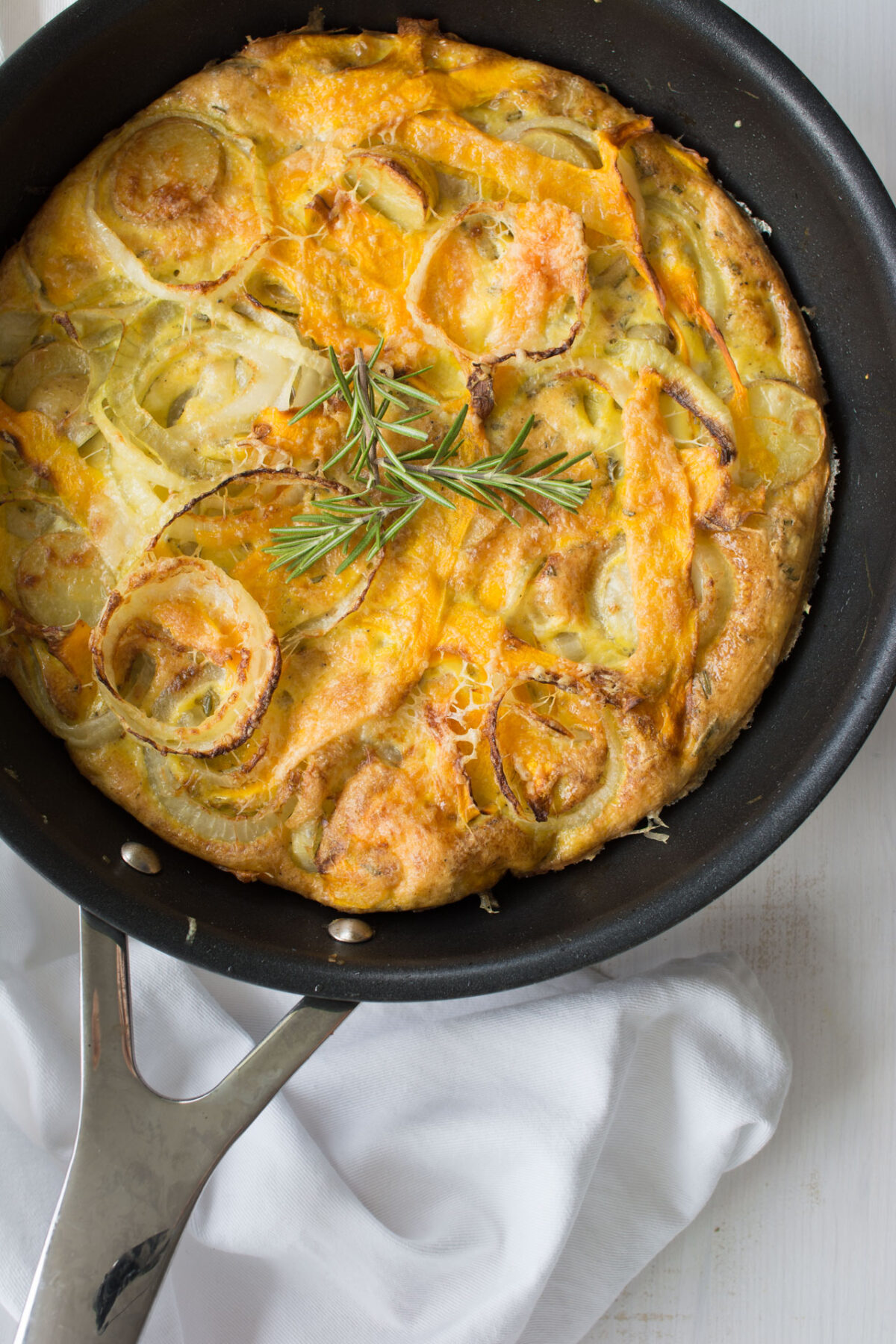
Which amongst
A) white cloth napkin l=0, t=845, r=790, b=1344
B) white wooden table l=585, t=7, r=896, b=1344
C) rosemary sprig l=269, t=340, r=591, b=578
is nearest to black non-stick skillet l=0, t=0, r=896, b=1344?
white cloth napkin l=0, t=845, r=790, b=1344

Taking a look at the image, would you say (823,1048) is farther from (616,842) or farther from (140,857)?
(140,857)

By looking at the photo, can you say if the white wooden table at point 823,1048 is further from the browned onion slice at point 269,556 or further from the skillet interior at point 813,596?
the browned onion slice at point 269,556

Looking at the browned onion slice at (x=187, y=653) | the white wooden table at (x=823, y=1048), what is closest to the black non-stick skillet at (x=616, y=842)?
the browned onion slice at (x=187, y=653)

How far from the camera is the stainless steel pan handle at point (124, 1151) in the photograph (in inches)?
81.2

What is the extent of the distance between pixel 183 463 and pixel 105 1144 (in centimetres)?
132

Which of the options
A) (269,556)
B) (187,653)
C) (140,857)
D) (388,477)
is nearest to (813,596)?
(388,477)

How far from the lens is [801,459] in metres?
2.21

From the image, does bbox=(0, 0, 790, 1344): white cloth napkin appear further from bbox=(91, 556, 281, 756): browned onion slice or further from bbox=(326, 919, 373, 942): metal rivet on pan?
bbox=(91, 556, 281, 756): browned onion slice

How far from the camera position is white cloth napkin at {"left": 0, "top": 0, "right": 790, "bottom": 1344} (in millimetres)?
2479

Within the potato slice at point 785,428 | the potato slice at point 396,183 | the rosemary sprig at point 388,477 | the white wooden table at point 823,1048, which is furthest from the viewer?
the white wooden table at point 823,1048

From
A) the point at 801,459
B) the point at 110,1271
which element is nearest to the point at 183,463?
the point at 801,459

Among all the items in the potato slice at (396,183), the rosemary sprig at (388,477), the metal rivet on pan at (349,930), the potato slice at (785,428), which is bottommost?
the metal rivet on pan at (349,930)

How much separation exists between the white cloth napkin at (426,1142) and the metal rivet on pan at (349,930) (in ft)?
1.52

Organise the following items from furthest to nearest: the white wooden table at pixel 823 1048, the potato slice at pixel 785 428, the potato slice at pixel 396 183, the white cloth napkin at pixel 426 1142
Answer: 1. the white wooden table at pixel 823 1048
2. the white cloth napkin at pixel 426 1142
3. the potato slice at pixel 785 428
4. the potato slice at pixel 396 183
